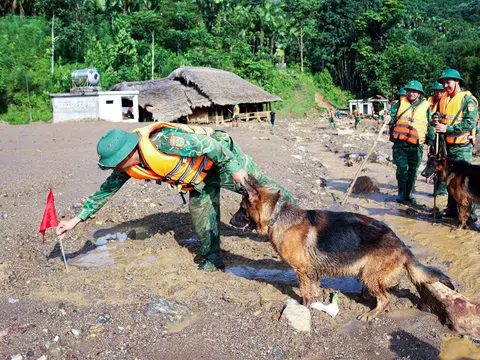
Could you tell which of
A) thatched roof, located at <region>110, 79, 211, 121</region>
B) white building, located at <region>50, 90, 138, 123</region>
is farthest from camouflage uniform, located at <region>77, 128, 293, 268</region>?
thatched roof, located at <region>110, 79, 211, 121</region>

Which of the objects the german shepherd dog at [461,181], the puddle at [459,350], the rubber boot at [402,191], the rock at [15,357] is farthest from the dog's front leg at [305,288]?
the rubber boot at [402,191]

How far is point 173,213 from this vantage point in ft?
23.5

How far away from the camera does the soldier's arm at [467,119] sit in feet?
23.2

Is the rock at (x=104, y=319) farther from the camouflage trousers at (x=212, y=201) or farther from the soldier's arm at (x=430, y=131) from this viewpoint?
the soldier's arm at (x=430, y=131)

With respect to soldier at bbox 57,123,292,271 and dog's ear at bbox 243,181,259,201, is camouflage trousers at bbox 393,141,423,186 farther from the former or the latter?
dog's ear at bbox 243,181,259,201

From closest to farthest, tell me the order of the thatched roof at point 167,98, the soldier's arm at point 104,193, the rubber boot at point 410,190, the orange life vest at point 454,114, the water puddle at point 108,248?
1. the soldier's arm at point 104,193
2. the water puddle at point 108,248
3. the orange life vest at point 454,114
4. the rubber boot at point 410,190
5. the thatched roof at point 167,98

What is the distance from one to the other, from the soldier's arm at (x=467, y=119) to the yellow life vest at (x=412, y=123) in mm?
689

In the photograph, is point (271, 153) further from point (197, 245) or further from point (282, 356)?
point (282, 356)

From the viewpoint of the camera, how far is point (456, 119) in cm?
723

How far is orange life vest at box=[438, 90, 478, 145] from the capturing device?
7246mm

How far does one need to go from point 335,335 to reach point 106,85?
107 feet

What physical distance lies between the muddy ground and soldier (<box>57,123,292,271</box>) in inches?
29.4

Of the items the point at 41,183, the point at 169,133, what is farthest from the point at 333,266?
the point at 41,183

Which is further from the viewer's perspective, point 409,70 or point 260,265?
point 409,70
